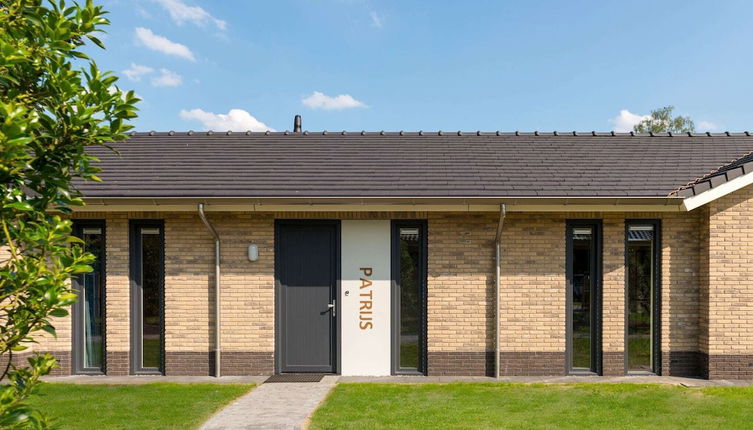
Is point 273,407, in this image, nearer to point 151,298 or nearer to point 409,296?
point 409,296

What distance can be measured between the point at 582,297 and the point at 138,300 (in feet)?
25.0

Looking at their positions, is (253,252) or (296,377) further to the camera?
(253,252)

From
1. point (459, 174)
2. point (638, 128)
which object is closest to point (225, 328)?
point (459, 174)

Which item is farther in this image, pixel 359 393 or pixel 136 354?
pixel 136 354

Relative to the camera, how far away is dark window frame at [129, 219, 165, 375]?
848 cm

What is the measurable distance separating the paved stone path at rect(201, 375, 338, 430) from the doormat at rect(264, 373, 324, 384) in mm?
227

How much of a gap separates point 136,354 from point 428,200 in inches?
224

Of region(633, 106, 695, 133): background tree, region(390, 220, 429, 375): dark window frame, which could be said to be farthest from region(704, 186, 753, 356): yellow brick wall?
region(633, 106, 695, 133): background tree

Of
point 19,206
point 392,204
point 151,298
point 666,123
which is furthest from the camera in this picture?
point 666,123

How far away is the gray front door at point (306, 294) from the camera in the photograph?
846 cm

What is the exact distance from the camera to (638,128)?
41719 mm

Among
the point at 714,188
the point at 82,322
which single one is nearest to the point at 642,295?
the point at 714,188

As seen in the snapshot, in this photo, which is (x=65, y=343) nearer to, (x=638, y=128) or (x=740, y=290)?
(x=740, y=290)

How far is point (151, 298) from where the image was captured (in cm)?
855
